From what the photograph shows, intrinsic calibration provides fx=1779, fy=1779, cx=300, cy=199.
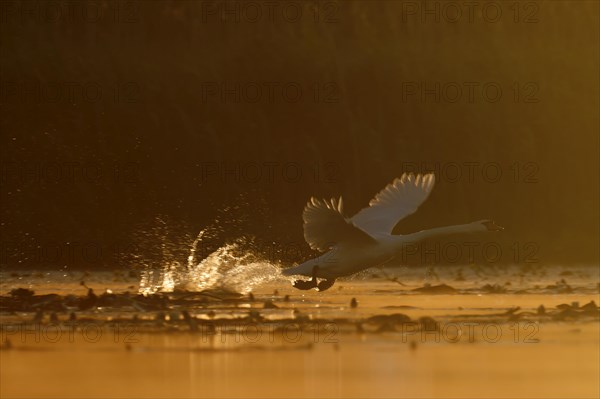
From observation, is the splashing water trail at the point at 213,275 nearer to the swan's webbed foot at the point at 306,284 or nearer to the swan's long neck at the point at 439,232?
the swan's webbed foot at the point at 306,284

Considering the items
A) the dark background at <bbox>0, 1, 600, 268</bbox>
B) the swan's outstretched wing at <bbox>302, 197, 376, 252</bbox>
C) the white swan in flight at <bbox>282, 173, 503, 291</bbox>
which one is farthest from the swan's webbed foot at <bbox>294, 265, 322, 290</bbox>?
the dark background at <bbox>0, 1, 600, 268</bbox>

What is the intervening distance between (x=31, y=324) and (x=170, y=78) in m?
19.7

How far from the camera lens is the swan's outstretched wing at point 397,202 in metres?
20.3

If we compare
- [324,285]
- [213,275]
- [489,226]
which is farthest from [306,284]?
[213,275]

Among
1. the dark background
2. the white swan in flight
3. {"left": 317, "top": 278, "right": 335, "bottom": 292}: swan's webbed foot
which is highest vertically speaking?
the dark background

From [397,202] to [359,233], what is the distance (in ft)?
7.39

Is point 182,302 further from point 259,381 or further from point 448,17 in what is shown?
point 448,17

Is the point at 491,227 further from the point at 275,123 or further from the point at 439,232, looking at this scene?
the point at 275,123

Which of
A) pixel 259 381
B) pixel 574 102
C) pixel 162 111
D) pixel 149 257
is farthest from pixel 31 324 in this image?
pixel 574 102

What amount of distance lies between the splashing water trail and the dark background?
3.35 meters

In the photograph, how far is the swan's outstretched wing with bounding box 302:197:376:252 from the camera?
17.8m

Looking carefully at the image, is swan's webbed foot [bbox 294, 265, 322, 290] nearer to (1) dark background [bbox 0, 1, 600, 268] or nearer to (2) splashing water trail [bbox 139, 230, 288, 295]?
(2) splashing water trail [bbox 139, 230, 288, 295]

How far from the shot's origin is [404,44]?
41.0 metres

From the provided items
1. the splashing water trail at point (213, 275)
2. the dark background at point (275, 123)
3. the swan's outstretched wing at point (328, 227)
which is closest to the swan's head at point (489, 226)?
the swan's outstretched wing at point (328, 227)
